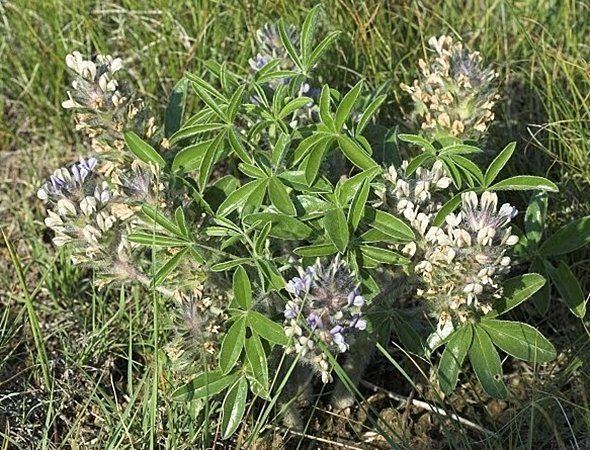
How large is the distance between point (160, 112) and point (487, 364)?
1722mm

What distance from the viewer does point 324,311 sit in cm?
218

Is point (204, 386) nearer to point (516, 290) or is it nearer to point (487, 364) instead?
point (487, 364)

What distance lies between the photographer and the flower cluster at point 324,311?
2.18m

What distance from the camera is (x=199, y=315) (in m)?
2.44

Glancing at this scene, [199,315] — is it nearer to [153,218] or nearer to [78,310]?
[153,218]

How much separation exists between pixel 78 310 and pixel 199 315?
0.83 m

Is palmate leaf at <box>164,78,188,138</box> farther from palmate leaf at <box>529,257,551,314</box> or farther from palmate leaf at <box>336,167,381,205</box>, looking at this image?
palmate leaf at <box>529,257,551,314</box>

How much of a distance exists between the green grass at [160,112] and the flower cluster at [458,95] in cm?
28

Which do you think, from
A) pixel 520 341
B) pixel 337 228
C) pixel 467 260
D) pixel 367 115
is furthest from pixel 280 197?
pixel 520 341

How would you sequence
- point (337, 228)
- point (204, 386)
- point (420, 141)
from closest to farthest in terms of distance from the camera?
point (337, 228) → point (204, 386) → point (420, 141)

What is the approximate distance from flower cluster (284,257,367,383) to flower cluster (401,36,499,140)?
0.65 meters

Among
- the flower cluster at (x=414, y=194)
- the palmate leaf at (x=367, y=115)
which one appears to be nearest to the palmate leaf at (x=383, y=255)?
the flower cluster at (x=414, y=194)

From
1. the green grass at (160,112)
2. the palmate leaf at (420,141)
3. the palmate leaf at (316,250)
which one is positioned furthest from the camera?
the green grass at (160,112)

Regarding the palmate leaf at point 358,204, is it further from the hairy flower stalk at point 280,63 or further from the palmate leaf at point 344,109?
the hairy flower stalk at point 280,63
